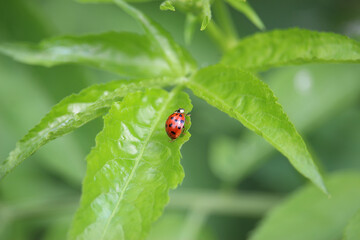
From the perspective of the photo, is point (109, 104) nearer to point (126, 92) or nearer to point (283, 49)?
point (126, 92)

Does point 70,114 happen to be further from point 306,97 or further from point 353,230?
point 306,97

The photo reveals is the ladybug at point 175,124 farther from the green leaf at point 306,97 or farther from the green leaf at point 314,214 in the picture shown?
the green leaf at point 306,97

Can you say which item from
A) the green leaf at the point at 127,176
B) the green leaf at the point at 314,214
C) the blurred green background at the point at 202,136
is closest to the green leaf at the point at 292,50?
the green leaf at the point at 127,176

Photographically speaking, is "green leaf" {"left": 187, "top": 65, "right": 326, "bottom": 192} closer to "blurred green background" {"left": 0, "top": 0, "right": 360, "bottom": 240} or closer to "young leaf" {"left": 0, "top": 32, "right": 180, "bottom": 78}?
"young leaf" {"left": 0, "top": 32, "right": 180, "bottom": 78}

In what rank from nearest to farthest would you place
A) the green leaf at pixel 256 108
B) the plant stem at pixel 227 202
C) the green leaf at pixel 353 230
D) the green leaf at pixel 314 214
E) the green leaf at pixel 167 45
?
the green leaf at pixel 256 108 < the green leaf at pixel 353 230 < the green leaf at pixel 167 45 < the green leaf at pixel 314 214 < the plant stem at pixel 227 202

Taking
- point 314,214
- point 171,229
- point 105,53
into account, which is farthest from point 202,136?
point 105,53

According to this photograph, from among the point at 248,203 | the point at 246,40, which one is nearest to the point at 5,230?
the point at 248,203
